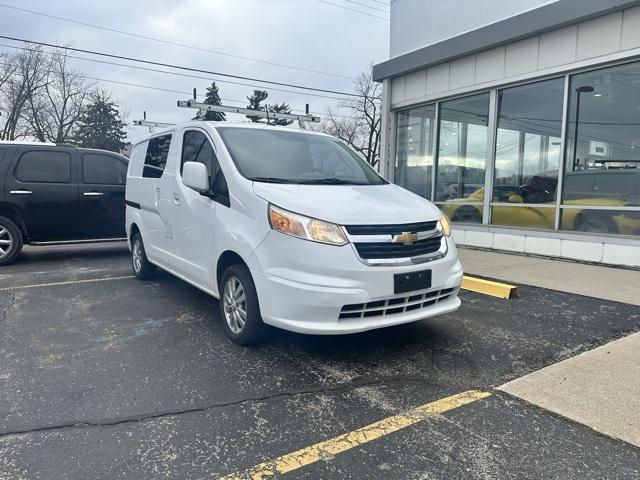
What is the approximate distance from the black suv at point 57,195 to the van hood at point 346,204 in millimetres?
5504

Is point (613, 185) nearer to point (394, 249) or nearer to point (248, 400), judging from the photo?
point (394, 249)

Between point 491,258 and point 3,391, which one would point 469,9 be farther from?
point 3,391

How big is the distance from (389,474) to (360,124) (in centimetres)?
4536

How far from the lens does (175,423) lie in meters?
2.76

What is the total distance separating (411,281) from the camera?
137 inches

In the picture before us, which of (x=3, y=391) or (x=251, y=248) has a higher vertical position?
(x=251, y=248)

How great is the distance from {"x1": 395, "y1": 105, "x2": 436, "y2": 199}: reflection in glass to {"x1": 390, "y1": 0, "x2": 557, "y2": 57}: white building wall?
1498 millimetres

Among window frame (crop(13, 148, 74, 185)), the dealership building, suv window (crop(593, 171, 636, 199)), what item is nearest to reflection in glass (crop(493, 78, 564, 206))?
the dealership building

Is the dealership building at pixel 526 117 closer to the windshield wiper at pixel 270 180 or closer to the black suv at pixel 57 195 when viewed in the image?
the windshield wiper at pixel 270 180

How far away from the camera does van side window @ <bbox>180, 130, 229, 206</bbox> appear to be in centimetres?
402

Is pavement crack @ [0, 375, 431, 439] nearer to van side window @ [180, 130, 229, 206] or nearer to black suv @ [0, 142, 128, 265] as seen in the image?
van side window @ [180, 130, 229, 206]

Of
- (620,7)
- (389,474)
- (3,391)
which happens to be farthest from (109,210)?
(620,7)

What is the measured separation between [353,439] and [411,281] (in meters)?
1.30

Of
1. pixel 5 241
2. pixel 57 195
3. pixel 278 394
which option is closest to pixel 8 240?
pixel 5 241
